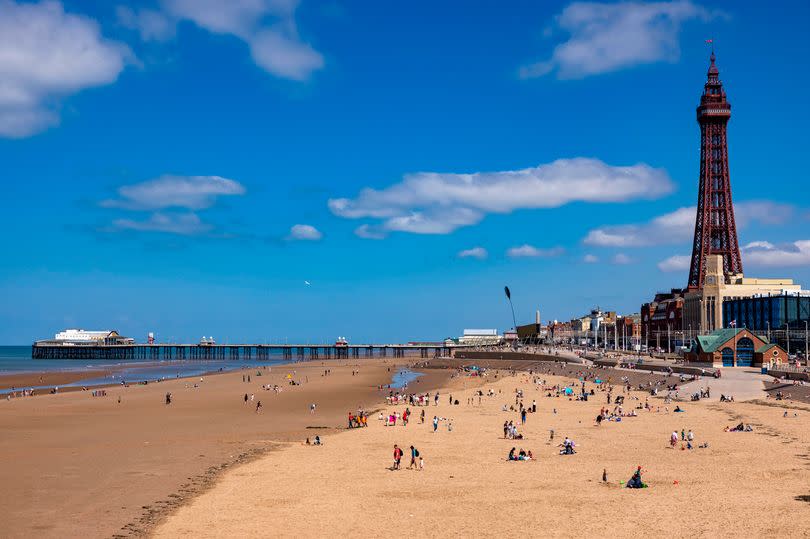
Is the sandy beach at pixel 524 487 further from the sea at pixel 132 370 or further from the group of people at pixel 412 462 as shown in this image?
the sea at pixel 132 370

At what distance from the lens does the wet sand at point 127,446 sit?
18.6 m

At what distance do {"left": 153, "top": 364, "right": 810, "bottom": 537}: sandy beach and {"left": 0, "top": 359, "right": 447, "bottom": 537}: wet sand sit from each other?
1542 mm

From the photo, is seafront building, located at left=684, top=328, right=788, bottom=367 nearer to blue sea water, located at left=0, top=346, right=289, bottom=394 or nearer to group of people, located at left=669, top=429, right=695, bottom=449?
group of people, located at left=669, top=429, right=695, bottom=449

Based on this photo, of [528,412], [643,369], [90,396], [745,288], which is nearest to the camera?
[528,412]

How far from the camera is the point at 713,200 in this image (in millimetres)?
131750

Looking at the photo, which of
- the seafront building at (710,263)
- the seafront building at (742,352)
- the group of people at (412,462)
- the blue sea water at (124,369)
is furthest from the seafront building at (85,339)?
the group of people at (412,462)

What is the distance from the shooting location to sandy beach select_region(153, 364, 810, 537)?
17.1 metres

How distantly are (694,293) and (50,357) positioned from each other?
398ft

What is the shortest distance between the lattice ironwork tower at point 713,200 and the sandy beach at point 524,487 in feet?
331

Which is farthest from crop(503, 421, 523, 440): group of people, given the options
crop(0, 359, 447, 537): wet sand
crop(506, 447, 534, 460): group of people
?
crop(0, 359, 447, 537): wet sand

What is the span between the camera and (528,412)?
4103 centimetres

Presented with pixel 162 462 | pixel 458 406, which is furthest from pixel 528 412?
pixel 162 462

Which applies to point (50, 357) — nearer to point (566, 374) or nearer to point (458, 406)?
point (566, 374)

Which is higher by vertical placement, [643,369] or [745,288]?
[745,288]
